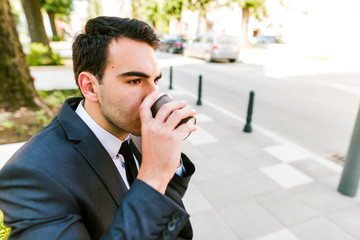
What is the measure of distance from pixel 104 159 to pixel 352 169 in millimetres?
3435

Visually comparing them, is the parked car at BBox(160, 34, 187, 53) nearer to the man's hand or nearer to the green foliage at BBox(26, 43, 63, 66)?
the green foliage at BBox(26, 43, 63, 66)

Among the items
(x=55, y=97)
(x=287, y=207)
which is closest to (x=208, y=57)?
(x=55, y=97)

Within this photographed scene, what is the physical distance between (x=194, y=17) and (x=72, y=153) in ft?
154

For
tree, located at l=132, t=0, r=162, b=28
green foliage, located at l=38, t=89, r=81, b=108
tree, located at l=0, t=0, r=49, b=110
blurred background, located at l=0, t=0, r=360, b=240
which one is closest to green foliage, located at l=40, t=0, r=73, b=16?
tree, located at l=132, t=0, r=162, b=28

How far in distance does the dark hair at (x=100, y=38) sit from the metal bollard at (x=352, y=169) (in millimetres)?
3097

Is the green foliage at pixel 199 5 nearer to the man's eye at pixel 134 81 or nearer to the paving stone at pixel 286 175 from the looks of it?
the paving stone at pixel 286 175

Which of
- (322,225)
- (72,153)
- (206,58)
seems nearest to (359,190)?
(322,225)

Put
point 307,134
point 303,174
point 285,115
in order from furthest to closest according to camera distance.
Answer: point 285,115
point 307,134
point 303,174

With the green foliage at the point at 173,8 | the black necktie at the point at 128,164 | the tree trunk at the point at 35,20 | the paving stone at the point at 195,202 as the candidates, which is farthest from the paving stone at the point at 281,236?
the green foliage at the point at 173,8

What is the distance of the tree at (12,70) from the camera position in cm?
495

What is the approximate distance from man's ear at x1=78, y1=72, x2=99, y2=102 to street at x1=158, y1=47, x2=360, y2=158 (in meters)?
4.65

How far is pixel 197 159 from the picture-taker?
171 inches

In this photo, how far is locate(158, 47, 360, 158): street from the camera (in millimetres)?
5535

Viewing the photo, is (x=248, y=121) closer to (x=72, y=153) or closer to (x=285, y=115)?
(x=285, y=115)
